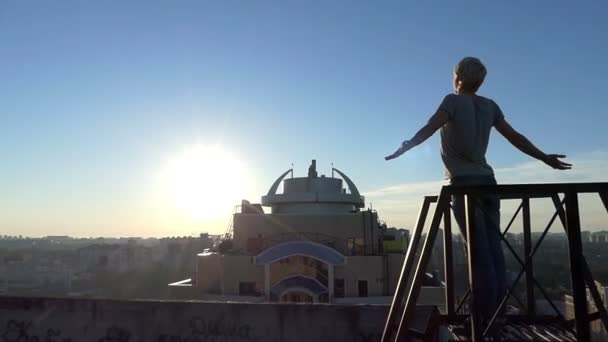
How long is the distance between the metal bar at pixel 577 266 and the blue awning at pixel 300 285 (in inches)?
808

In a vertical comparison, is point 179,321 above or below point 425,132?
below

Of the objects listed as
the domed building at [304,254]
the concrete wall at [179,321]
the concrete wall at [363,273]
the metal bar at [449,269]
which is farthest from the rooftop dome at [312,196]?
the metal bar at [449,269]

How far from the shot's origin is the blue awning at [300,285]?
23.2m

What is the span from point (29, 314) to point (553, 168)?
7.96 meters

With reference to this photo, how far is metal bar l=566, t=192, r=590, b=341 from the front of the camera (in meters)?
3.13

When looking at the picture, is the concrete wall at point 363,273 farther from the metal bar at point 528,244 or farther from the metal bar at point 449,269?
the metal bar at point 528,244

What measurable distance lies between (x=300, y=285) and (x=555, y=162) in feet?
66.1

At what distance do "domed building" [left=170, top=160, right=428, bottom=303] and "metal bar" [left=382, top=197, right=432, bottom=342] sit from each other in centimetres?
1940

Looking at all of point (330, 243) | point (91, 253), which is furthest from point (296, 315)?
point (91, 253)

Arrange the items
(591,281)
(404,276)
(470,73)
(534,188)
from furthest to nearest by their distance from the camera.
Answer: (470,73), (404,276), (534,188), (591,281)

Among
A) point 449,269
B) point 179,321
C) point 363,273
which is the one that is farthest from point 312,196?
point 449,269

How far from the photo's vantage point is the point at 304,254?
75.5ft

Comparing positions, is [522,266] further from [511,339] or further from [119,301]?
[119,301]

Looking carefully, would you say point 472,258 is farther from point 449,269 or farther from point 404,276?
point 449,269
